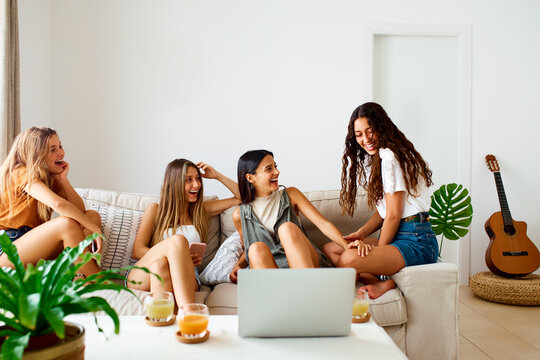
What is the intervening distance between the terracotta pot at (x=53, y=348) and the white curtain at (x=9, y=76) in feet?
7.42

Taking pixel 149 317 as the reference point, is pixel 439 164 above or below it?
above

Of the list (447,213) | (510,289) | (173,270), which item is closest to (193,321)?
(173,270)

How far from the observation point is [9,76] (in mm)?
2867

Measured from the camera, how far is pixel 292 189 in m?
2.62

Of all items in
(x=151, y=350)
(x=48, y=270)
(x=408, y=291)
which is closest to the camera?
(x=48, y=270)

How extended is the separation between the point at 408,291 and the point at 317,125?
184cm

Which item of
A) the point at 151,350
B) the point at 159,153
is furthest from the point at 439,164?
the point at 151,350

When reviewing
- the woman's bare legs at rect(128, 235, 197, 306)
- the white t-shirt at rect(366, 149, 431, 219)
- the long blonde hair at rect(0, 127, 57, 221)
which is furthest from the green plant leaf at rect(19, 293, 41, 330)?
the white t-shirt at rect(366, 149, 431, 219)

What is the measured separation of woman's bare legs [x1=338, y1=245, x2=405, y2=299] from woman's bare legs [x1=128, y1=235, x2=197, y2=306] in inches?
28.7

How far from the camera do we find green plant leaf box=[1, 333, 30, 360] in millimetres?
785

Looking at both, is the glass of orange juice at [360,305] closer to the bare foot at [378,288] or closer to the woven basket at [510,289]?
the bare foot at [378,288]

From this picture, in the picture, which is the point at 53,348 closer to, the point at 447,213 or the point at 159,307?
the point at 159,307

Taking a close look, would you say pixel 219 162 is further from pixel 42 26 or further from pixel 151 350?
pixel 151 350

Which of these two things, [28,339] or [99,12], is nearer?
[28,339]
